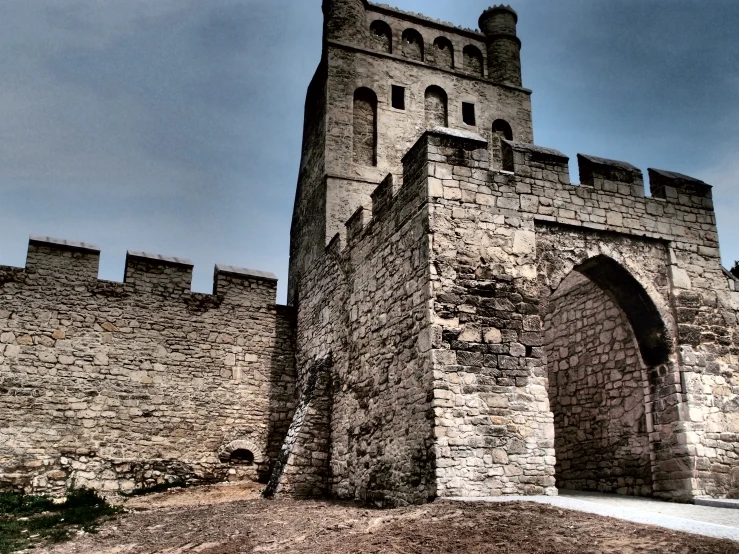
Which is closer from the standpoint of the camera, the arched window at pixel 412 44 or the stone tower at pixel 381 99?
the stone tower at pixel 381 99

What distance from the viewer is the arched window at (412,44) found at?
50.6 ft

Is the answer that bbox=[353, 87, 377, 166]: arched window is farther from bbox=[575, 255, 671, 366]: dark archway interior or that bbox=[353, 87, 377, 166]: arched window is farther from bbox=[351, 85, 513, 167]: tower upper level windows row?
bbox=[575, 255, 671, 366]: dark archway interior

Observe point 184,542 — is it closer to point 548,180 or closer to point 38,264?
point 548,180

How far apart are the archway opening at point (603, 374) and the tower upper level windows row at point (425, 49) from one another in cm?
667

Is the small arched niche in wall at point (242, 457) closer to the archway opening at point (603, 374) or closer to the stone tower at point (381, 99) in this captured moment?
the stone tower at point (381, 99)

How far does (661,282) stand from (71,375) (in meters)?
9.16

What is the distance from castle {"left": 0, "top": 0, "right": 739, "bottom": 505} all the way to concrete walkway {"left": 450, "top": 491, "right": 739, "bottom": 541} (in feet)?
1.95

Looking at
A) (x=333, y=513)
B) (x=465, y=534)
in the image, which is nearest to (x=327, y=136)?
(x=333, y=513)

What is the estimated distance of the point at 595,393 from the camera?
1048 cm

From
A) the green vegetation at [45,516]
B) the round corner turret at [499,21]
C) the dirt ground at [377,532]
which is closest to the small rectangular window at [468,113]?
the round corner turret at [499,21]

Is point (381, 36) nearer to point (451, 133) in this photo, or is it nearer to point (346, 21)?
point (346, 21)

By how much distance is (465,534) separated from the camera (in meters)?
5.49

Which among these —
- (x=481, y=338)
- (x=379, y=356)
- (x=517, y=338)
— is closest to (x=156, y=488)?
(x=379, y=356)

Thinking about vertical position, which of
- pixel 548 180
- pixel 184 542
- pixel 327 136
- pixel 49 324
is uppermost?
pixel 327 136
